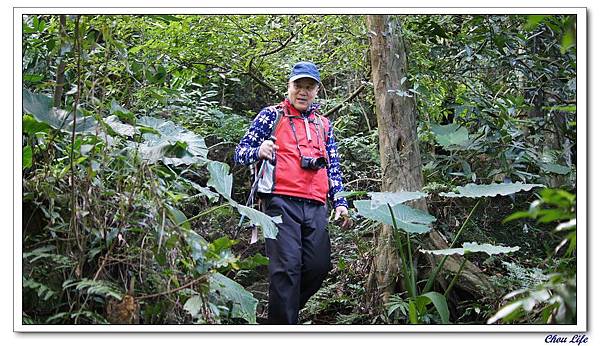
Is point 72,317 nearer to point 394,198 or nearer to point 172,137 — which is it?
point 172,137

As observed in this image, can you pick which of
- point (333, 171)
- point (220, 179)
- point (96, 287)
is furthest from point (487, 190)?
point (96, 287)

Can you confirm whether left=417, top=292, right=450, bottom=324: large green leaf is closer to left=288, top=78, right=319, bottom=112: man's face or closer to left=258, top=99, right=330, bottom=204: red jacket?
left=258, top=99, right=330, bottom=204: red jacket

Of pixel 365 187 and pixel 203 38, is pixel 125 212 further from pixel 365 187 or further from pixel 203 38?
pixel 365 187

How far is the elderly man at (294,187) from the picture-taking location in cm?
375

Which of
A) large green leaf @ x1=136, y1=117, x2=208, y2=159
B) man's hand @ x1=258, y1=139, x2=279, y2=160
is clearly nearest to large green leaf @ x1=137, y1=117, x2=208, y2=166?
large green leaf @ x1=136, y1=117, x2=208, y2=159

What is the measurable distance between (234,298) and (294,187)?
2.30ft

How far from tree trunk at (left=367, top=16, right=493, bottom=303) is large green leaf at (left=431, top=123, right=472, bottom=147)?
0.33 meters

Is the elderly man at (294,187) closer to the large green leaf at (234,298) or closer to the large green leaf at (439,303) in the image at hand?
the large green leaf at (234,298)

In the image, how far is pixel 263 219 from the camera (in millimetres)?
3465

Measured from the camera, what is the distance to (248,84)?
6.72 meters

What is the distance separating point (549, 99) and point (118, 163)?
263cm

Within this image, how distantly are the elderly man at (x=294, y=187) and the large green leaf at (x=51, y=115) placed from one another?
3.03 ft

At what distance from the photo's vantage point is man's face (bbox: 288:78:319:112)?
3928 millimetres
